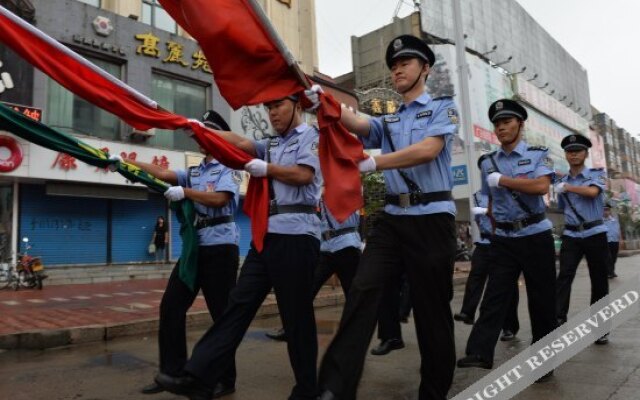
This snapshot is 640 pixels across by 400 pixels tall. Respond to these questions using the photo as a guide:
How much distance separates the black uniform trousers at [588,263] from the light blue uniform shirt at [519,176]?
5.25 feet

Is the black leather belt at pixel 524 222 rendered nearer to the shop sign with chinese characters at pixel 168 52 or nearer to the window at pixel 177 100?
the shop sign with chinese characters at pixel 168 52

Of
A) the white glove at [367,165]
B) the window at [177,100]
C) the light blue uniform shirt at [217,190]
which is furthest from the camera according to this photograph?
the window at [177,100]

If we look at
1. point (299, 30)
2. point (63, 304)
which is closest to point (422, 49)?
point (63, 304)

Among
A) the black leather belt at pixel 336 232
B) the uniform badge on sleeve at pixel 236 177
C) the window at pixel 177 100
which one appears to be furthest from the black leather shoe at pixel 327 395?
the window at pixel 177 100

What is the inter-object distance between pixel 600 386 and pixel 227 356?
2.40 m

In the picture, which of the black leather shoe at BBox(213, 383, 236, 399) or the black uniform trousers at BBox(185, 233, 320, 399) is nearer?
the black uniform trousers at BBox(185, 233, 320, 399)

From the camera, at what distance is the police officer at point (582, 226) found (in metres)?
5.28

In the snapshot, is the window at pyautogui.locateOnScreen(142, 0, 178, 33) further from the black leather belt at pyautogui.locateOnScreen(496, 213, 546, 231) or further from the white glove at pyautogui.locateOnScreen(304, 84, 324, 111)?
the white glove at pyautogui.locateOnScreen(304, 84, 324, 111)

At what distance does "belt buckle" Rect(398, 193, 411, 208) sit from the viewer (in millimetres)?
2857

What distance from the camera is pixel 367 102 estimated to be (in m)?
31.8

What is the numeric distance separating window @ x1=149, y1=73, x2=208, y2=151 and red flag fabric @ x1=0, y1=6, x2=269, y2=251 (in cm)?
1485

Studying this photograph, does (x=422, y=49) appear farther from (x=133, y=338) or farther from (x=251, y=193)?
(x=133, y=338)

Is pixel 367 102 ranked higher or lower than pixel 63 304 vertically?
higher

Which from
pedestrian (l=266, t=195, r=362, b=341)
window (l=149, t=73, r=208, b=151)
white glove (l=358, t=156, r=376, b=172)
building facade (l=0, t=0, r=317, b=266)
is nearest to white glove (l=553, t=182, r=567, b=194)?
pedestrian (l=266, t=195, r=362, b=341)
